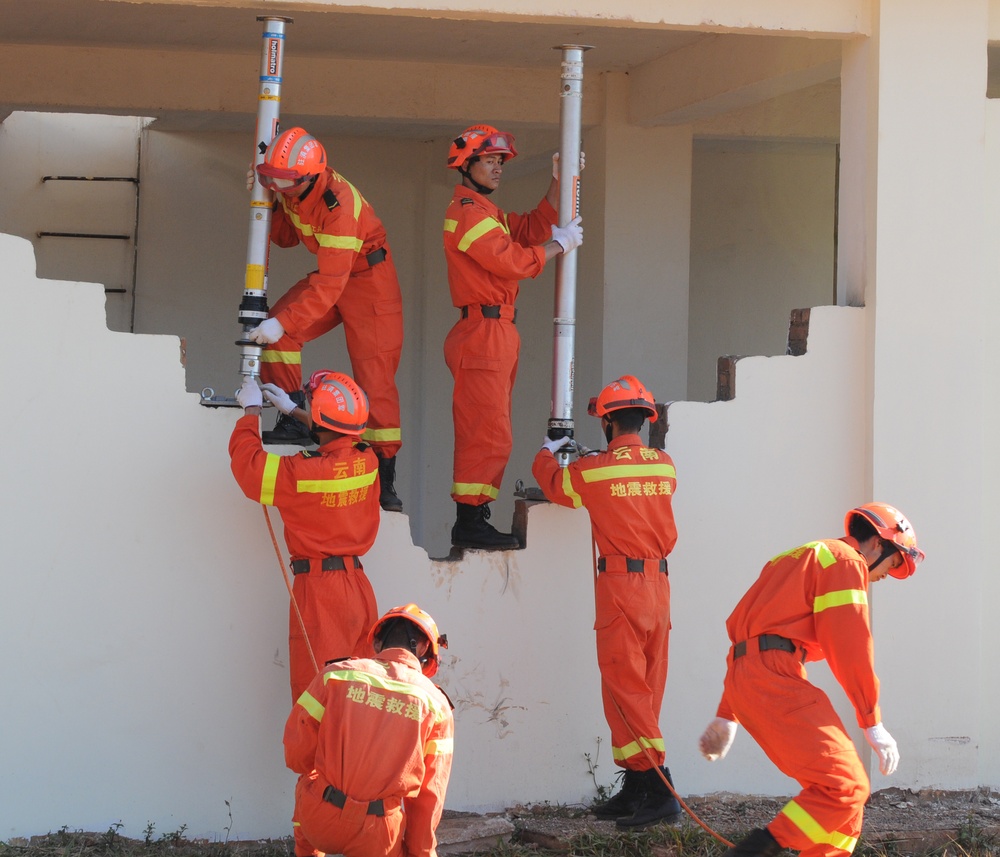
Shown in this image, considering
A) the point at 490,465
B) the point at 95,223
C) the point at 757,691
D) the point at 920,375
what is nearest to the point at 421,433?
the point at 95,223

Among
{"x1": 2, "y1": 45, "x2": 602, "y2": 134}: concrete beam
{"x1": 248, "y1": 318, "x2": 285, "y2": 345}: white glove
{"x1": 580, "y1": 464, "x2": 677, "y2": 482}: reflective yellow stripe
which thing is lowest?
{"x1": 580, "y1": 464, "x2": 677, "y2": 482}: reflective yellow stripe

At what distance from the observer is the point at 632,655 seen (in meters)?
5.73

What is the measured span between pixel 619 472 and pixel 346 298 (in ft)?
5.19

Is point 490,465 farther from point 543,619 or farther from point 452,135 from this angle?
point 452,135

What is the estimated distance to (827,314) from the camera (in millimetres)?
6453

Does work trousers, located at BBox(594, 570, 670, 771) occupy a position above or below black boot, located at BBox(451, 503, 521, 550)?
below

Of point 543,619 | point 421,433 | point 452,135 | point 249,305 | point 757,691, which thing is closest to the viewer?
point 757,691

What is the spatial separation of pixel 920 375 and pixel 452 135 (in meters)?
4.00

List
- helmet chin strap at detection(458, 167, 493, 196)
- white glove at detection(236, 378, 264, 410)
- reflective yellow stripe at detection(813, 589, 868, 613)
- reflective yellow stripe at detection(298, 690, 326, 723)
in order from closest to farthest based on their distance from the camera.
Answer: reflective yellow stripe at detection(298, 690, 326, 723) < reflective yellow stripe at detection(813, 589, 868, 613) < white glove at detection(236, 378, 264, 410) < helmet chin strap at detection(458, 167, 493, 196)

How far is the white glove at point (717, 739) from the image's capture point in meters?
4.88

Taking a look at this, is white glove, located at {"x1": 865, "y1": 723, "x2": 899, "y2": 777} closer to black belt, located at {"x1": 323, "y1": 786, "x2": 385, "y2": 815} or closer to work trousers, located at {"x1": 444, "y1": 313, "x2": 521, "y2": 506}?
black belt, located at {"x1": 323, "y1": 786, "x2": 385, "y2": 815}

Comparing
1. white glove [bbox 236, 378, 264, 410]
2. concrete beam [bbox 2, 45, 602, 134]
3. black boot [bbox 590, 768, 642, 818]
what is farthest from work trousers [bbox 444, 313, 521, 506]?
concrete beam [bbox 2, 45, 602, 134]

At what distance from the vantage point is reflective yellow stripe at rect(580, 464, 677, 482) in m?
5.75

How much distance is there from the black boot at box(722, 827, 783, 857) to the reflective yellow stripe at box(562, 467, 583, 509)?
1.72 meters
